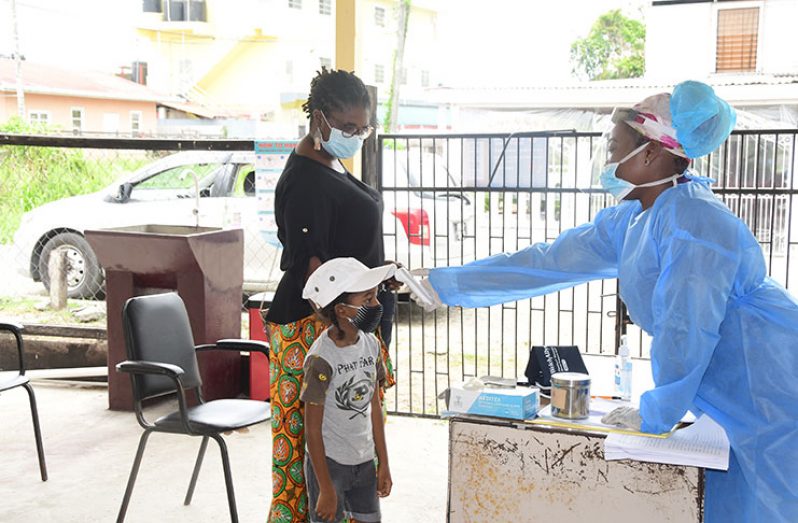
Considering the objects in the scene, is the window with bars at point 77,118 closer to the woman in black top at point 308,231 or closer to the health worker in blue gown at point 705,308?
the woman in black top at point 308,231

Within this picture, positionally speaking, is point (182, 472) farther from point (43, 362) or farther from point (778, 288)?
point (778, 288)

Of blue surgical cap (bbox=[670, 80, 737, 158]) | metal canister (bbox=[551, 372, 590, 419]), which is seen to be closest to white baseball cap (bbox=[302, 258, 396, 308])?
metal canister (bbox=[551, 372, 590, 419])

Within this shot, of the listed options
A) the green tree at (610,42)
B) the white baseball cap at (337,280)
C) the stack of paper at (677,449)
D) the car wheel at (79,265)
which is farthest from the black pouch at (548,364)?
the green tree at (610,42)

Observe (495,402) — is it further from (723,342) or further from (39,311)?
(39,311)

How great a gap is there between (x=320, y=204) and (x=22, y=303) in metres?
5.48

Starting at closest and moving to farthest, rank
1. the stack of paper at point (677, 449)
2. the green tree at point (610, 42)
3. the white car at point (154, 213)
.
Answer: the stack of paper at point (677, 449) < the white car at point (154, 213) < the green tree at point (610, 42)

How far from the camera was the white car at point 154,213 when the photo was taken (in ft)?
22.9

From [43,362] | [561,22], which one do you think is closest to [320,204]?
[43,362]

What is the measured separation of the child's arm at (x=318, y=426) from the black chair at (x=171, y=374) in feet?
2.59

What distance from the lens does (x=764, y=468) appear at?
7.19ft

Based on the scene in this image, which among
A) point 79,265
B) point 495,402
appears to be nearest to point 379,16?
point 79,265

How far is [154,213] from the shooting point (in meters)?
7.25

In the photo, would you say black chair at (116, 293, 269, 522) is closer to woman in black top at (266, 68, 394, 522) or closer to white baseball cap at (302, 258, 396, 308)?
woman in black top at (266, 68, 394, 522)

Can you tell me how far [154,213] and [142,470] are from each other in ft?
11.3
